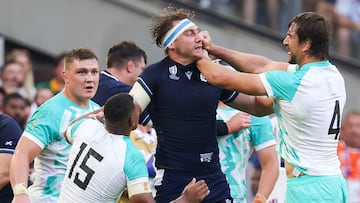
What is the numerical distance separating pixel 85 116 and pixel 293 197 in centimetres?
179

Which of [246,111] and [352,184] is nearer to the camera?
[246,111]

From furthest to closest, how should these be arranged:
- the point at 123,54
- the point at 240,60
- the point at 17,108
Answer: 1. the point at 17,108
2. the point at 123,54
3. the point at 240,60

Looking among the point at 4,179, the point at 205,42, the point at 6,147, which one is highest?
the point at 205,42

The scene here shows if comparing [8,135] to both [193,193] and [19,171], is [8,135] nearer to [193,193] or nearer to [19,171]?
[19,171]

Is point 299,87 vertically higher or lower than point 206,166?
higher

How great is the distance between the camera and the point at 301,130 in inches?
325

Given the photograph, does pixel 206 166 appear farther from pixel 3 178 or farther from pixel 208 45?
pixel 3 178

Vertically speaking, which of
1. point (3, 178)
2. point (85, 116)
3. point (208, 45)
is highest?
point (208, 45)

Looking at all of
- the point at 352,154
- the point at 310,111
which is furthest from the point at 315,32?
the point at 352,154

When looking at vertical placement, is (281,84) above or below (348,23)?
above

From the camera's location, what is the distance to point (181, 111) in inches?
337

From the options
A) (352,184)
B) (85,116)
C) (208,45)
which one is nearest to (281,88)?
(208,45)

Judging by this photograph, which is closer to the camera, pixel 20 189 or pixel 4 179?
pixel 20 189

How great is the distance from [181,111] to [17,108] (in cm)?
480
